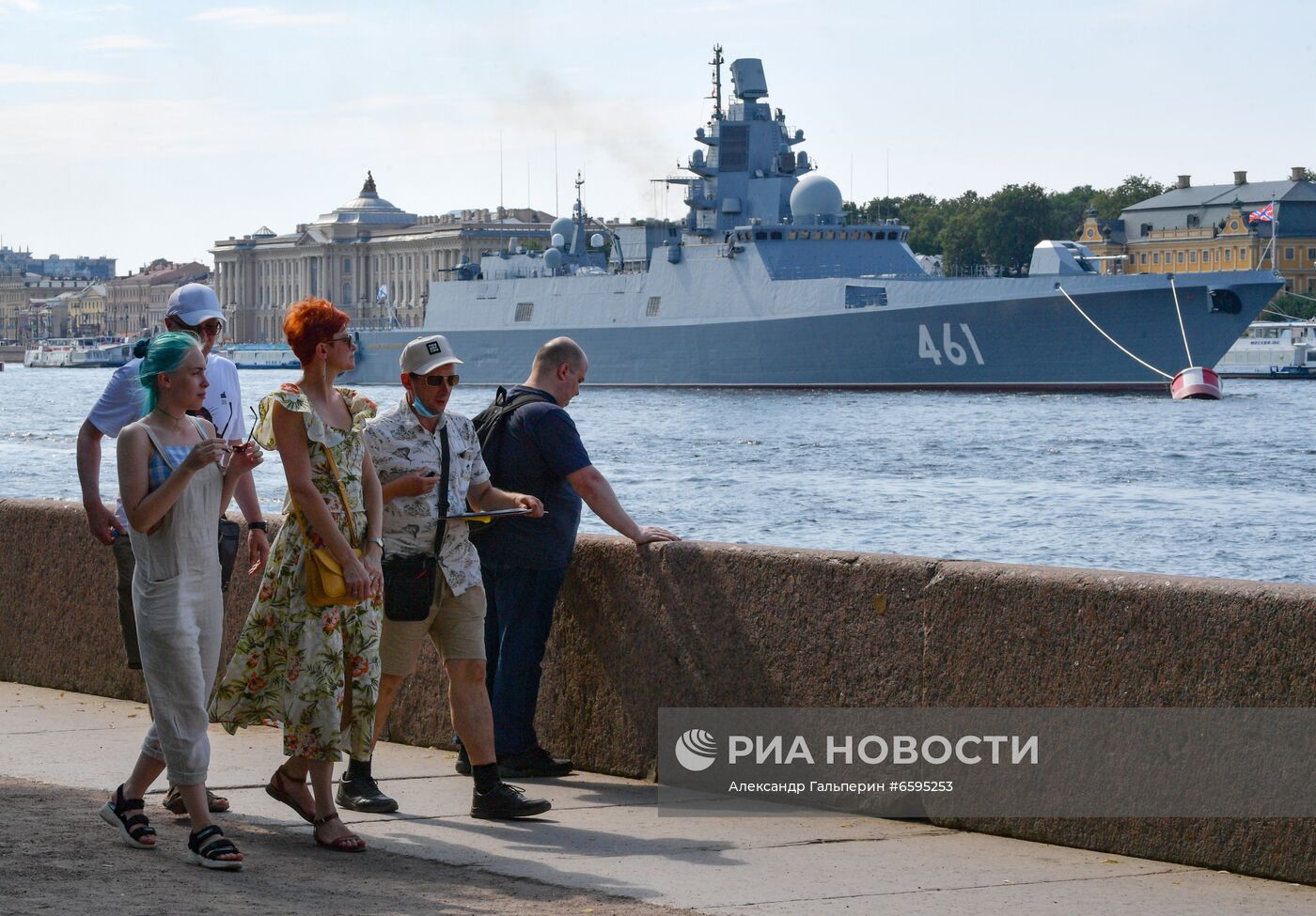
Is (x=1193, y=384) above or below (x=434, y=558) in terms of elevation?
below

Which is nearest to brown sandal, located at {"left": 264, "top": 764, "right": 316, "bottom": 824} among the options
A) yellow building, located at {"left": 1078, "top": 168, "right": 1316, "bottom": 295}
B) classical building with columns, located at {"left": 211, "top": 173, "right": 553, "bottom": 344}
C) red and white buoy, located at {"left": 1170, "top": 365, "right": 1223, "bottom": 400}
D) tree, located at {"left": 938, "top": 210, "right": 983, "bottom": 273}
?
red and white buoy, located at {"left": 1170, "top": 365, "right": 1223, "bottom": 400}

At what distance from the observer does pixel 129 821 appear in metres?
4.58

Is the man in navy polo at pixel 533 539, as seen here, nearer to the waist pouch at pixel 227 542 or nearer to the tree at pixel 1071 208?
the waist pouch at pixel 227 542

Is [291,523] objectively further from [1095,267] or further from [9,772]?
[1095,267]

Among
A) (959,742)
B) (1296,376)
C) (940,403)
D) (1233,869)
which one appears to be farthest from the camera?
(1296,376)

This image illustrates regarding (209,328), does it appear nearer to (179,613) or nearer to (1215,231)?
(179,613)

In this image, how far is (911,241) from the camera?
106 metres

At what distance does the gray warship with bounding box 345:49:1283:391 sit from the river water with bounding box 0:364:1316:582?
129 cm

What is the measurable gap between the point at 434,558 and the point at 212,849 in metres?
1.01

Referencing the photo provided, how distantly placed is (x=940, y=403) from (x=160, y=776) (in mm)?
47174

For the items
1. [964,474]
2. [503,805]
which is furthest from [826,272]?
[503,805]

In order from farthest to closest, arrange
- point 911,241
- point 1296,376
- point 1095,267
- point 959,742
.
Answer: point 911,241
point 1296,376
point 1095,267
point 959,742

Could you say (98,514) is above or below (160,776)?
above

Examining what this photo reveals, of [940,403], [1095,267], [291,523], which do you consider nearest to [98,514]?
[291,523]
